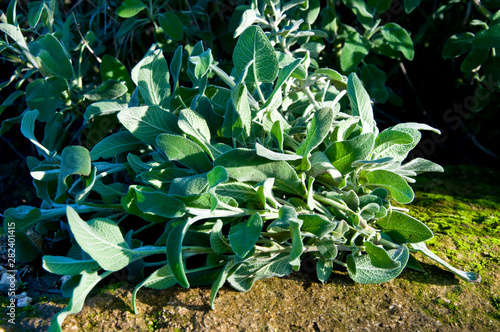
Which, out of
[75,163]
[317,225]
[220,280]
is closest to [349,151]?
[317,225]

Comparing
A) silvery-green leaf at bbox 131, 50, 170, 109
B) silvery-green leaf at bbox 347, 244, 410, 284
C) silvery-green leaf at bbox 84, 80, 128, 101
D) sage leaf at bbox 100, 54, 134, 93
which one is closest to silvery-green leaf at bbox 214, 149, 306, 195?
silvery-green leaf at bbox 347, 244, 410, 284

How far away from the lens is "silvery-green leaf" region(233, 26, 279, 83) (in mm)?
1074

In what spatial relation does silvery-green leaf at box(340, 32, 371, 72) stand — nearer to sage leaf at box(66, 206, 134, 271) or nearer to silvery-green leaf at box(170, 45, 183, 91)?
silvery-green leaf at box(170, 45, 183, 91)

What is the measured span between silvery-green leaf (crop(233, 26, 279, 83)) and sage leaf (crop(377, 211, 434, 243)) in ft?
1.57

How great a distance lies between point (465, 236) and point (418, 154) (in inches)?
27.9

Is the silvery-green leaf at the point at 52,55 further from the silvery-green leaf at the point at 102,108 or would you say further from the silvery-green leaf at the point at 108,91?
the silvery-green leaf at the point at 102,108

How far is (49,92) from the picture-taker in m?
1.48

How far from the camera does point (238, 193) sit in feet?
3.45

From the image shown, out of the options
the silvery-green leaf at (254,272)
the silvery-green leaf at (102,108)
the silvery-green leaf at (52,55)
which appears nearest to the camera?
the silvery-green leaf at (254,272)

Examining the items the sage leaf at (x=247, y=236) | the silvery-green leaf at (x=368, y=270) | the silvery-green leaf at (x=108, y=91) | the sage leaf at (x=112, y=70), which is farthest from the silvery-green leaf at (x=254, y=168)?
the sage leaf at (x=112, y=70)

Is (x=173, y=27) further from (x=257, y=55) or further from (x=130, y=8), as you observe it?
(x=257, y=55)

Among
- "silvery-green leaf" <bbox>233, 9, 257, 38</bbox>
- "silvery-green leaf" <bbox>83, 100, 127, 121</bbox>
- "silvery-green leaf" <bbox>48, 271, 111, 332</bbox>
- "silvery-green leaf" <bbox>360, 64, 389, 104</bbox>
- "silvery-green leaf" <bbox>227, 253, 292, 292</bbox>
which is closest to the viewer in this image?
"silvery-green leaf" <bbox>48, 271, 111, 332</bbox>

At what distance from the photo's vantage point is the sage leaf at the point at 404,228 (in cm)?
107

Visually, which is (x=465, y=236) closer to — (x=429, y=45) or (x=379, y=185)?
(x=379, y=185)
